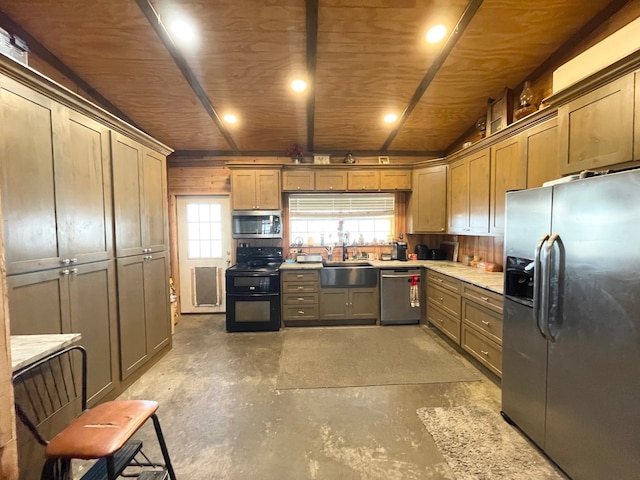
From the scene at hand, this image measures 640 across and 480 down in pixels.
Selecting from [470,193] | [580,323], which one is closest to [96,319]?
[580,323]

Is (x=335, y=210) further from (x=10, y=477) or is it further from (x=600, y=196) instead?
(x=10, y=477)

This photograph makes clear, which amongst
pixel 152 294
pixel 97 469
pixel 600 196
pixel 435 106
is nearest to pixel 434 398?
pixel 600 196

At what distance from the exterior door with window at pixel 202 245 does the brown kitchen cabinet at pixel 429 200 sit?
2.96 metres

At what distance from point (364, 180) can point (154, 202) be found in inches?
111

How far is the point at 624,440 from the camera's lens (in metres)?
1.30

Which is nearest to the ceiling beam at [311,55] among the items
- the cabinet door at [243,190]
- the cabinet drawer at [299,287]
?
the cabinet door at [243,190]

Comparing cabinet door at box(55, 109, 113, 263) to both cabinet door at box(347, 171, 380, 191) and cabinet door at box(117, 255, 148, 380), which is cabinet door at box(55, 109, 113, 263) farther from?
cabinet door at box(347, 171, 380, 191)

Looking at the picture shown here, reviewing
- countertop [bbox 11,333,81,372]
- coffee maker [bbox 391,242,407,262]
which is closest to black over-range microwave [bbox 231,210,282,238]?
coffee maker [bbox 391,242,407,262]

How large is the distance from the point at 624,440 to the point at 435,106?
11.0ft

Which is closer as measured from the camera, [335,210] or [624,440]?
[624,440]

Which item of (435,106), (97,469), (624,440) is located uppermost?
(435,106)

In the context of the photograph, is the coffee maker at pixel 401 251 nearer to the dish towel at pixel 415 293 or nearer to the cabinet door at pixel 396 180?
the dish towel at pixel 415 293

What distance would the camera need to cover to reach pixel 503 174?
2.91m

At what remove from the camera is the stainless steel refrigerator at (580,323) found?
1.28m
